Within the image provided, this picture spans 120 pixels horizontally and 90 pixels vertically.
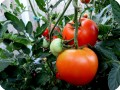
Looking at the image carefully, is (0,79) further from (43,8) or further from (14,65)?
(43,8)

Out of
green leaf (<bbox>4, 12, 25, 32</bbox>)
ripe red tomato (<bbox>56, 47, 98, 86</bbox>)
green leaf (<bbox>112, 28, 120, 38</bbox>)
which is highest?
green leaf (<bbox>4, 12, 25, 32</bbox>)

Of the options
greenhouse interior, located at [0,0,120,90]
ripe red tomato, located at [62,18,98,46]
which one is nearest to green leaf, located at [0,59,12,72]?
greenhouse interior, located at [0,0,120,90]

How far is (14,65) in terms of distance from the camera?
0.52 metres

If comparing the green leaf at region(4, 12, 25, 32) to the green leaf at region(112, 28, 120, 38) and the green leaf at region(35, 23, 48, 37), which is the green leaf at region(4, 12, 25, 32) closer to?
the green leaf at region(35, 23, 48, 37)

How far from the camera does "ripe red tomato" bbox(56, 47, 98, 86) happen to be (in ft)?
1.44

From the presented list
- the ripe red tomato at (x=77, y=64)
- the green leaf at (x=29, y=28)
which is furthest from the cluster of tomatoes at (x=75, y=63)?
the green leaf at (x=29, y=28)

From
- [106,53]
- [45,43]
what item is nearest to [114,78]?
[106,53]

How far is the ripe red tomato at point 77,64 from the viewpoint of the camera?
0.44 meters

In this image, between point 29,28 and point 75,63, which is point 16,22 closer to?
point 29,28

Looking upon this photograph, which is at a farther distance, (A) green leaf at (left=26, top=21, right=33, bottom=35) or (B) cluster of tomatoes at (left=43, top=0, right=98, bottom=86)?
(A) green leaf at (left=26, top=21, right=33, bottom=35)

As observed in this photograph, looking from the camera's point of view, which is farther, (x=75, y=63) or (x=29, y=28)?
(x=29, y=28)

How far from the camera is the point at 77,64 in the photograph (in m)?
0.44

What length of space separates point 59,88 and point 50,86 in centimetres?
2

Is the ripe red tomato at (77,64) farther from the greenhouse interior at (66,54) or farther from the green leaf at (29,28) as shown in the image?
the green leaf at (29,28)
